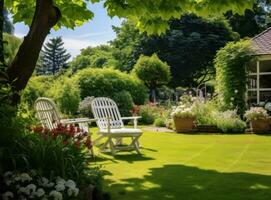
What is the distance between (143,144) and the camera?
11688 mm

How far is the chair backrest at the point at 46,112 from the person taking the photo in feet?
27.2

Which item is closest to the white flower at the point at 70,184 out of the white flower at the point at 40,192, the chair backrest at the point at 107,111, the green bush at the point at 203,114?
the white flower at the point at 40,192

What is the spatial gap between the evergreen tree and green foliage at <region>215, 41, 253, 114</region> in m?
82.8

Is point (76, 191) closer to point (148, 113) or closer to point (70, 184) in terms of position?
point (70, 184)

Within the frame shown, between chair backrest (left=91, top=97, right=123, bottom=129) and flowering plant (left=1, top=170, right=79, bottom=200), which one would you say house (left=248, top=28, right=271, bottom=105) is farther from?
flowering plant (left=1, top=170, right=79, bottom=200)

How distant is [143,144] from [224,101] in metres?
6.20

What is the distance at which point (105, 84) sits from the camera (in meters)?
22.1

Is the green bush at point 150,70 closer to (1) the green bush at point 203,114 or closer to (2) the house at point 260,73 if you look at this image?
(2) the house at point 260,73

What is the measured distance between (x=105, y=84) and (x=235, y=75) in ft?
23.4

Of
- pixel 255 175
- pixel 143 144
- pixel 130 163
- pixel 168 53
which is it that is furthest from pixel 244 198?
pixel 168 53

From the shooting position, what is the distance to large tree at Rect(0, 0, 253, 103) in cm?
557

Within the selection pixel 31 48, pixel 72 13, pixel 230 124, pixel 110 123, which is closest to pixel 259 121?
pixel 230 124

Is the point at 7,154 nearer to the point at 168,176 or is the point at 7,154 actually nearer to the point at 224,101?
the point at 168,176

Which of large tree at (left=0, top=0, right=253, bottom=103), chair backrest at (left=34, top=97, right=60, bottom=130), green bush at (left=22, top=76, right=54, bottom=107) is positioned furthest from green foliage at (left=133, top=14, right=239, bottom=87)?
large tree at (left=0, top=0, right=253, bottom=103)
